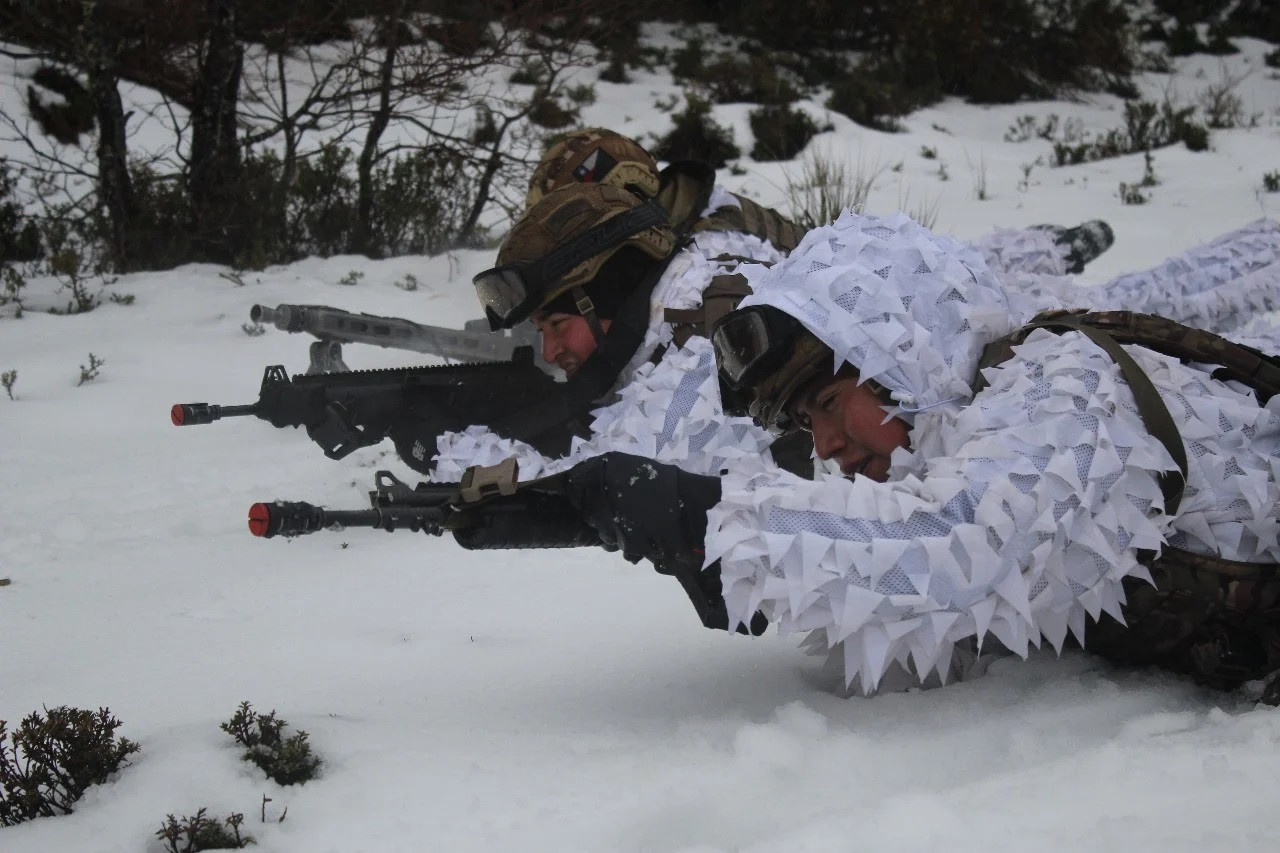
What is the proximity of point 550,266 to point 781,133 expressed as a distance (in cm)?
608

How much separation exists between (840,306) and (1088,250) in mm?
2341

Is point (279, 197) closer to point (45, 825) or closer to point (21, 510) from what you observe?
point (21, 510)

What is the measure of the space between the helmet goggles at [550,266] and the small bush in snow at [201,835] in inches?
69.8

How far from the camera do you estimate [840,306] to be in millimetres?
1824

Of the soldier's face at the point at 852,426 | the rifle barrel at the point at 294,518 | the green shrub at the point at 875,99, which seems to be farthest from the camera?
the green shrub at the point at 875,99

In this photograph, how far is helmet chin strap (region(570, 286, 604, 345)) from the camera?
3.22 meters

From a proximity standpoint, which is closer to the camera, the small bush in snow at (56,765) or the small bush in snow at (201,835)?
the small bush in snow at (201,835)

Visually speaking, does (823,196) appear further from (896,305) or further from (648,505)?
(648,505)

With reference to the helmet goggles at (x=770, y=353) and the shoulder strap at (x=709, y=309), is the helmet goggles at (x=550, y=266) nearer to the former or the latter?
the shoulder strap at (x=709, y=309)

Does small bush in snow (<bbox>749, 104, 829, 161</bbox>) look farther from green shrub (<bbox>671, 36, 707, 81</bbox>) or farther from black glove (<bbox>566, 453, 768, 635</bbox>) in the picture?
black glove (<bbox>566, 453, 768, 635</bbox>)

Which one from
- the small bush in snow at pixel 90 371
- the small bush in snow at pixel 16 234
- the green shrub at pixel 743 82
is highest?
the green shrub at pixel 743 82

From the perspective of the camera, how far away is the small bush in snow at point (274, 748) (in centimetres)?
179

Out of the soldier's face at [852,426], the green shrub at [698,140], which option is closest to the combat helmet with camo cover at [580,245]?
the soldier's face at [852,426]

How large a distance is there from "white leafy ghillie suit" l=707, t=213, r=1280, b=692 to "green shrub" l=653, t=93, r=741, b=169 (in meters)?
7.13
